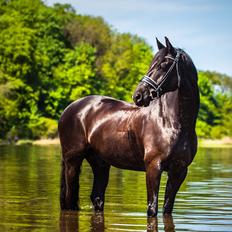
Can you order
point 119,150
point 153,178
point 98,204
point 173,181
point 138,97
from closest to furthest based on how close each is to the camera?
point 138,97
point 153,178
point 173,181
point 119,150
point 98,204

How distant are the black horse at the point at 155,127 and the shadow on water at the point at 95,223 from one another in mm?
289

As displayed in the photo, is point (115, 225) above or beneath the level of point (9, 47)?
beneath

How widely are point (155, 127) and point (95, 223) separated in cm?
146

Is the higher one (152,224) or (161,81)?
(161,81)

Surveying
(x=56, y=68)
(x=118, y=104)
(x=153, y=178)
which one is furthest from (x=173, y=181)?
(x=56, y=68)

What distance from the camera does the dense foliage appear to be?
72.9m

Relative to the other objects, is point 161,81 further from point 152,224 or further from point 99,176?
point 99,176

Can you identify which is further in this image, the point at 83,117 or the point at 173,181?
the point at 83,117

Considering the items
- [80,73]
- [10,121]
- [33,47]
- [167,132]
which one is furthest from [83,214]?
[80,73]

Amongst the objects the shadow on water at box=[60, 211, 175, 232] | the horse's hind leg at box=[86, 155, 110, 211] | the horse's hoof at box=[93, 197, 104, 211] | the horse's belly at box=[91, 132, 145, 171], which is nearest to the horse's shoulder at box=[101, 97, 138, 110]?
the horse's belly at box=[91, 132, 145, 171]

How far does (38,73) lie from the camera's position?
7931 cm

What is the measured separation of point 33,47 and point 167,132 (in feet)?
224

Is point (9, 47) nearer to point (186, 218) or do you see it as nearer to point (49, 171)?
point (49, 171)

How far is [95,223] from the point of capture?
10.3 meters
